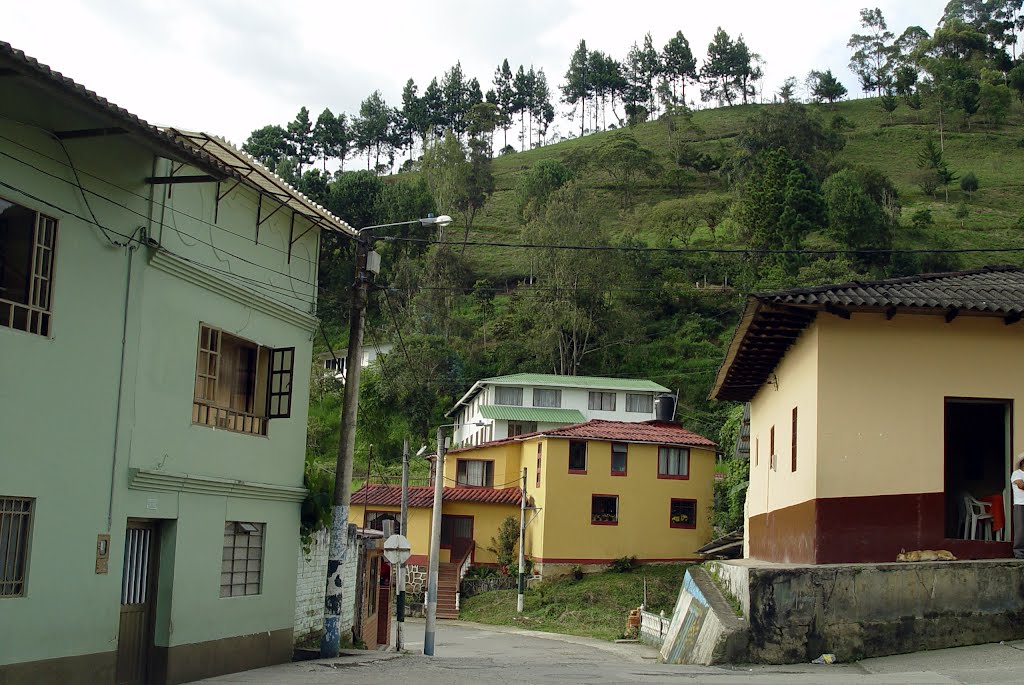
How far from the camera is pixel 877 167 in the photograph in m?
101

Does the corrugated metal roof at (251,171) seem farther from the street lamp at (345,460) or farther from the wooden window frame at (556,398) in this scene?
the wooden window frame at (556,398)

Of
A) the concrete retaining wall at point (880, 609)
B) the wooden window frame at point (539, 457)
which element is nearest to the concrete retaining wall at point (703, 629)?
the concrete retaining wall at point (880, 609)

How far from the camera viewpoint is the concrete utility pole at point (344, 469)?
16781mm

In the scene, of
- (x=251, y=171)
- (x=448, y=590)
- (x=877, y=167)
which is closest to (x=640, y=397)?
(x=448, y=590)

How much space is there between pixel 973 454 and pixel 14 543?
17.4 meters

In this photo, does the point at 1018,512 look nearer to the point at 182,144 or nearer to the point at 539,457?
the point at 182,144

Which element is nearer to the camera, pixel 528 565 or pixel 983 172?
pixel 528 565

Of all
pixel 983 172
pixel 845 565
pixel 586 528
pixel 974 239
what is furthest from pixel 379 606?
pixel 983 172

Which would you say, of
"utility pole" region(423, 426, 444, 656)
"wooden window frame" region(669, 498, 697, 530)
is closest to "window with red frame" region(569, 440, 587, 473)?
"wooden window frame" region(669, 498, 697, 530)

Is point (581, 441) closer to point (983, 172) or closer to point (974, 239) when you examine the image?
point (974, 239)

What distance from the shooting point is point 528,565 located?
42.8 metres

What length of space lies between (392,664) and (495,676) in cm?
289

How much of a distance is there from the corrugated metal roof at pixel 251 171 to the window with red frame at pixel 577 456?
2649 cm

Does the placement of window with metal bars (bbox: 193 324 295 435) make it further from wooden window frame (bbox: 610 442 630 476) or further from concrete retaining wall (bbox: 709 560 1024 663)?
wooden window frame (bbox: 610 442 630 476)
